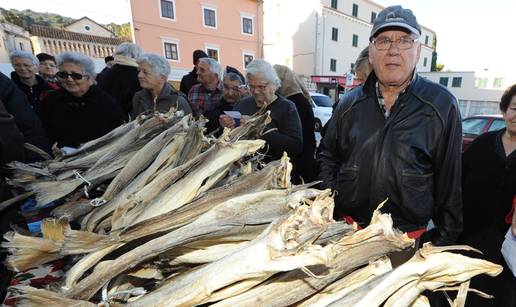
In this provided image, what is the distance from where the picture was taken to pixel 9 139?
1532 millimetres

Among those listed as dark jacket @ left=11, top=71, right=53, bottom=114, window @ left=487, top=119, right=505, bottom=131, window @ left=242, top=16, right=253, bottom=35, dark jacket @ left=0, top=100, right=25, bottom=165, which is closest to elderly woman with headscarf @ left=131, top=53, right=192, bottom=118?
dark jacket @ left=0, top=100, right=25, bottom=165

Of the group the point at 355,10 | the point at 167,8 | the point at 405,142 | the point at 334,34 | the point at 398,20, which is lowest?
the point at 405,142

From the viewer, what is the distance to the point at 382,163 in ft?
5.32

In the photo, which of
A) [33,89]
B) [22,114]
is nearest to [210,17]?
[33,89]

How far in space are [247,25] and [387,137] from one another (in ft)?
94.5

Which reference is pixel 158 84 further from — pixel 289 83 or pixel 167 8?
pixel 167 8

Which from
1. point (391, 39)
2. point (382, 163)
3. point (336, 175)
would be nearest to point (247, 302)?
point (382, 163)

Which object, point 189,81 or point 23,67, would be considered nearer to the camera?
point 23,67

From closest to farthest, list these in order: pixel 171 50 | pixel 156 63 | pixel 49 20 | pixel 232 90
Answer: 1. pixel 156 63
2. pixel 232 90
3. pixel 171 50
4. pixel 49 20

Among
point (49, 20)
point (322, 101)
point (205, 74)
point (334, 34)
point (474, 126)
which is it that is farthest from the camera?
point (49, 20)

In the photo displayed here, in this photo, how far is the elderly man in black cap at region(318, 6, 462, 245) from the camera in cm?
157

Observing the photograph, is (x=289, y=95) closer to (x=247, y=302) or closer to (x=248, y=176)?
(x=248, y=176)

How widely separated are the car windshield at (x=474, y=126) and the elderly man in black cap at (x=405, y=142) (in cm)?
648

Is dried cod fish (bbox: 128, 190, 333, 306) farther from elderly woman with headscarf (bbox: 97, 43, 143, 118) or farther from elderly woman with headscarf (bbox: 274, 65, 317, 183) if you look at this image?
elderly woman with headscarf (bbox: 97, 43, 143, 118)
